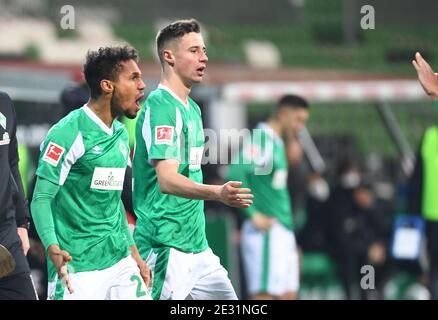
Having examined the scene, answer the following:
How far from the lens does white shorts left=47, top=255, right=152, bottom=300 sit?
6.87 meters

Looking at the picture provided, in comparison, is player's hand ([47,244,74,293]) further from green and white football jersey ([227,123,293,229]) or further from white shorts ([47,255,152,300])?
green and white football jersey ([227,123,293,229])

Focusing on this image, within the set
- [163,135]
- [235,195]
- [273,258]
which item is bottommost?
[235,195]

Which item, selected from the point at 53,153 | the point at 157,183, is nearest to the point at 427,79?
the point at 157,183

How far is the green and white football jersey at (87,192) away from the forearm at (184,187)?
0.78ft

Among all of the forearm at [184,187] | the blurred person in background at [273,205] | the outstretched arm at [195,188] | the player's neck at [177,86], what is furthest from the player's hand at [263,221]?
the forearm at [184,187]

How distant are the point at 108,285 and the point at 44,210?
22.6 inches

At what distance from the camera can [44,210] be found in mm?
6633

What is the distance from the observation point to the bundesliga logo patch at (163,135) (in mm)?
7121

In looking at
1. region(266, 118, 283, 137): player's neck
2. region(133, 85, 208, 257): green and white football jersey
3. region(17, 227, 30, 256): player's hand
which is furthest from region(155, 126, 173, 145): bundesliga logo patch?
region(266, 118, 283, 137): player's neck

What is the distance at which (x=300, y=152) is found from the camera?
14.7 m

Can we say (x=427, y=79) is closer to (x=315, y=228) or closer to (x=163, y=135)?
Result: (x=163, y=135)

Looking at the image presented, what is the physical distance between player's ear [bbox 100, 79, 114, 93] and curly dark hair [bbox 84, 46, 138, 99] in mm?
21

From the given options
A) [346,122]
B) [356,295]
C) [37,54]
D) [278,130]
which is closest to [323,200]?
[356,295]

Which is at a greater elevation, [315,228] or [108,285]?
[315,228]
